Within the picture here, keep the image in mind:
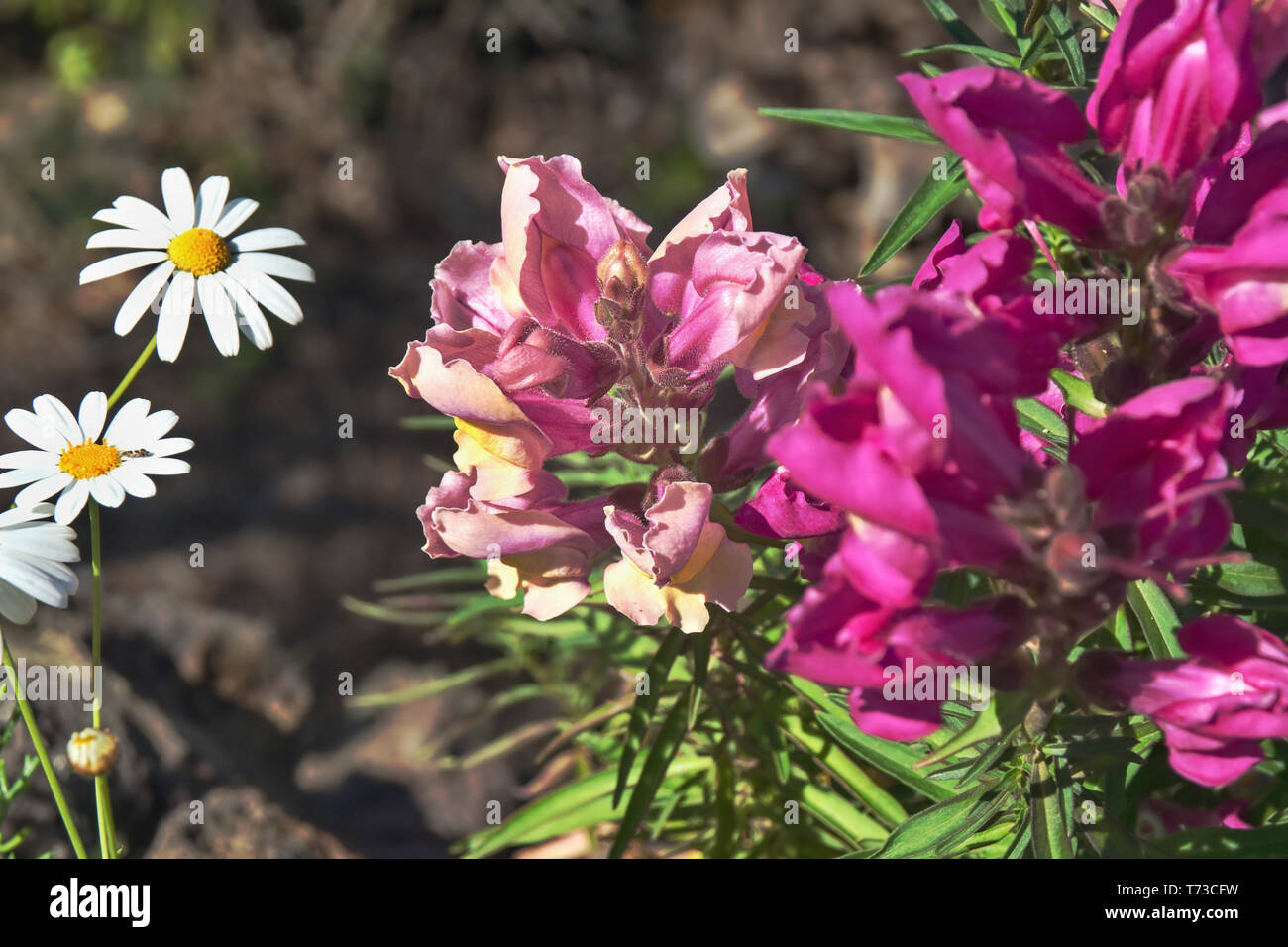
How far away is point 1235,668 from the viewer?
0.74 metres

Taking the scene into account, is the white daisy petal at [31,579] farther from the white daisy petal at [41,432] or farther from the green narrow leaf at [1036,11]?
the green narrow leaf at [1036,11]

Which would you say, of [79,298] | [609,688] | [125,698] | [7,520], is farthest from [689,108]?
[7,520]

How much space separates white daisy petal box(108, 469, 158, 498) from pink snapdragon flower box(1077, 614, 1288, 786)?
756 mm

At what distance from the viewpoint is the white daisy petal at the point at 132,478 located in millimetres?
1002

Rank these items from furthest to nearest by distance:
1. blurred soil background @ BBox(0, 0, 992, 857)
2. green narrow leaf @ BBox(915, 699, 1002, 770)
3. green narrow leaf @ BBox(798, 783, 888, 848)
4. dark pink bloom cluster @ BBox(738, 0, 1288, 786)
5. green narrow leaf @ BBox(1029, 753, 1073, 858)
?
blurred soil background @ BBox(0, 0, 992, 857) → green narrow leaf @ BBox(798, 783, 888, 848) → green narrow leaf @ BBox(1029, 753, 1073, 858) → green narrow leaf @ BBox(915, 699, 1002, 770) → dark pink bloom cluster @ BBox(738, 0, 1288, 786)

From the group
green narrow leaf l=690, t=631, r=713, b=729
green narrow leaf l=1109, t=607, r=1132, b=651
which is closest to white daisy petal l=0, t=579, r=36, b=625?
green narrow leaf l=690, t=631, r=713, b=729

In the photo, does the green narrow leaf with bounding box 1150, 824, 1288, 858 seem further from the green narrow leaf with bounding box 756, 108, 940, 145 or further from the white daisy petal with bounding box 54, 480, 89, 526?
the white daisy petal with bounding box 54, 480, 89, 526

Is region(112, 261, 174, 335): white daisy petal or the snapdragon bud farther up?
region(112, 261, 174, 335): white daisy petal

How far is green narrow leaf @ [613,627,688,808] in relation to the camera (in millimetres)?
1080

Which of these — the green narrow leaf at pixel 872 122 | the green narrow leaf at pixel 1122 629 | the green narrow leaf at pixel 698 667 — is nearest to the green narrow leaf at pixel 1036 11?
the green narrow leaf at pixel 872 122
